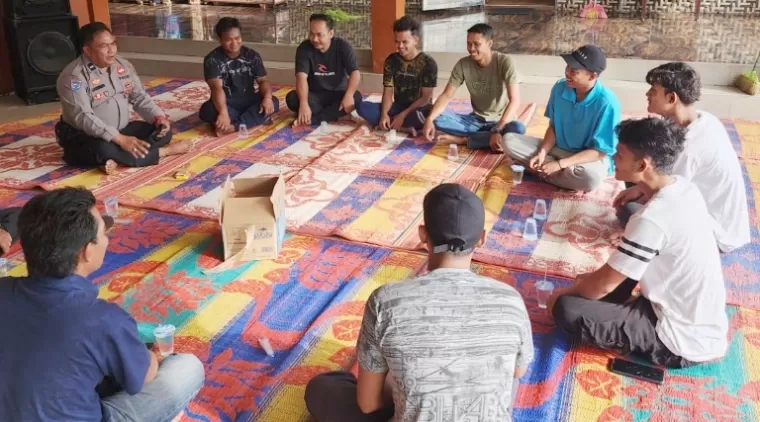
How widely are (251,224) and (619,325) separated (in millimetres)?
1508

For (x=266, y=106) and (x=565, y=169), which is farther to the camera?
(x=266, y=106)

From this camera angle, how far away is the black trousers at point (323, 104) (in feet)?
16.4

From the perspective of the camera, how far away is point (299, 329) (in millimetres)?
2537

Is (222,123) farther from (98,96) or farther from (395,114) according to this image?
(395,114)

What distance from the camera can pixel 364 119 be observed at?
16.2 feet

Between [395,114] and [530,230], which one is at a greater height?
[395,114]

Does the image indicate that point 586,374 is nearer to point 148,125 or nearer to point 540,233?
point 540,233

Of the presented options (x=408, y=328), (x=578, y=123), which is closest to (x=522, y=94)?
(x=578, y=123)

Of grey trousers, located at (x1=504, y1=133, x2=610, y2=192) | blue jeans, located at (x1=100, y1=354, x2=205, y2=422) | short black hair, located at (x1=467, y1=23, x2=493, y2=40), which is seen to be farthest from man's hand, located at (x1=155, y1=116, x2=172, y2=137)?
blue jeans, located at (x1=100, y1=354, x2=205, y2=422)

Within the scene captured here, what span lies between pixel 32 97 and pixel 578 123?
179 inches

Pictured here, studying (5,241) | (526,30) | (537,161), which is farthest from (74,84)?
(526,30)

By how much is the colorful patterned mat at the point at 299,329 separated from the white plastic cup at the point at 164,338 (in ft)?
0.26

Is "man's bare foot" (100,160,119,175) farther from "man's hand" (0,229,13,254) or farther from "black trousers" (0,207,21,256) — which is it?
"man's hand" (0,229,13,254)

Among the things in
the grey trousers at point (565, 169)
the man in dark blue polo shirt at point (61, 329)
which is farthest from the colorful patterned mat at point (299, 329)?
the grey trousers at point (565, 169)
